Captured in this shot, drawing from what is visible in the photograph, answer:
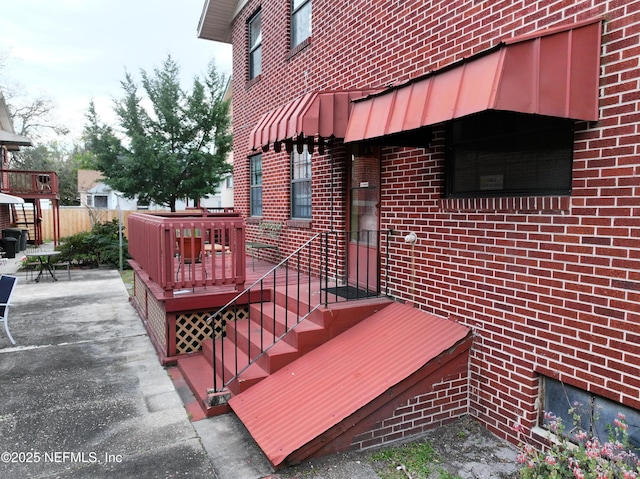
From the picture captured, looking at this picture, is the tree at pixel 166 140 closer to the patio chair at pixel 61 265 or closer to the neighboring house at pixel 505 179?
the patio chair at pixel 61 265

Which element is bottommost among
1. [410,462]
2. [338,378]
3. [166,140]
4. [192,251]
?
[410,462]

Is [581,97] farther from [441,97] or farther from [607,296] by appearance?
[607,296]

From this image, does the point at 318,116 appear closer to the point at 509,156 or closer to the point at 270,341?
the point at 509,156

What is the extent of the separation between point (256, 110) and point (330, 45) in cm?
333

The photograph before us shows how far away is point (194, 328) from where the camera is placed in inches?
223

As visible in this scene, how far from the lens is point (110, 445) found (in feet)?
11.9

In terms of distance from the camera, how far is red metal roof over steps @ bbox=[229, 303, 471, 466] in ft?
11.1

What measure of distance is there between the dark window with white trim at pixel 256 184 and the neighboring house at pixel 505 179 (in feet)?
12.6

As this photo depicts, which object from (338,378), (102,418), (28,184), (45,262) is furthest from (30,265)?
(338,378)

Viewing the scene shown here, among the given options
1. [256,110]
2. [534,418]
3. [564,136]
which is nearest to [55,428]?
[534,418]

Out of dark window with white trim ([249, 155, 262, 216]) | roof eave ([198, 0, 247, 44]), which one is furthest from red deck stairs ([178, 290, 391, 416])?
roof eave ([198, 0, 247, 44])

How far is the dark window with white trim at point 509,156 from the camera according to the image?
10.5 ft

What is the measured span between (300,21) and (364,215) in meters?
3.99

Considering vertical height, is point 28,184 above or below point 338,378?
above
